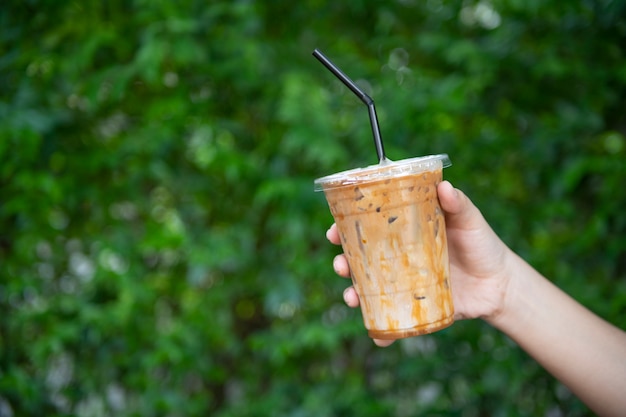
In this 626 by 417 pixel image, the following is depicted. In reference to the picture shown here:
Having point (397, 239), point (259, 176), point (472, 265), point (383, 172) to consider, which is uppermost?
point (383, 172)

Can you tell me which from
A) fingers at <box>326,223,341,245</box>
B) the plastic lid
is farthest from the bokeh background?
the plastic lid

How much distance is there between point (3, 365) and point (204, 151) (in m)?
0.97

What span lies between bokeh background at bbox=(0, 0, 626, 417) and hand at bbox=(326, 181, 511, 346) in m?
0.80

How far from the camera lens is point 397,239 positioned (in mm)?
1154

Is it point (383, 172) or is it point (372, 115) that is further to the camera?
point (372, 115)

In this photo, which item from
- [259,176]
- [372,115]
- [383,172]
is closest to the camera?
[383,172]

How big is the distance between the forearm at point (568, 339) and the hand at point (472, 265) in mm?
25

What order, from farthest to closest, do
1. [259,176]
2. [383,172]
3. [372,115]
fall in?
[259,176], [372,115], [383,172]

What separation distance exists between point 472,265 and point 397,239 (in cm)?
23

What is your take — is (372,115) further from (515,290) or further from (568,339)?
Result: (568,339)

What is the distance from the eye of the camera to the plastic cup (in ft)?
3.70

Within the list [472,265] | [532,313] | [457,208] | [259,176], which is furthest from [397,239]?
[259,176]

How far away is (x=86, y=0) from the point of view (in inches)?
90.0

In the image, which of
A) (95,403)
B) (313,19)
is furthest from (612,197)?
(95,403)
